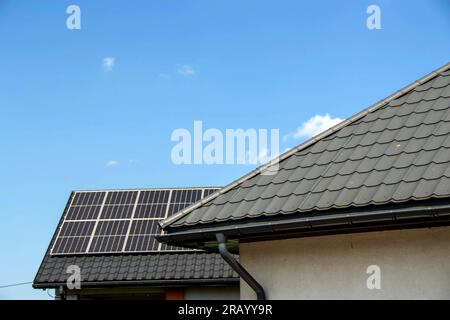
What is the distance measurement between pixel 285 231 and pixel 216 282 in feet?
33.2

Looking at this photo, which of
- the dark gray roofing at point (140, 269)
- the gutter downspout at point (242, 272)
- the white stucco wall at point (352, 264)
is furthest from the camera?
the dark gray roofing at point (140, 269)

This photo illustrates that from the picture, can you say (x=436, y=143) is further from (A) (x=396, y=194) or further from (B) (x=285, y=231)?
(B) (x=285, y=231)

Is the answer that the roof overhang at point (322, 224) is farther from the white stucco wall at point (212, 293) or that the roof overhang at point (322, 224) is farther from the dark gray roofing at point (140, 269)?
the white stucco wall at point (212, 293)

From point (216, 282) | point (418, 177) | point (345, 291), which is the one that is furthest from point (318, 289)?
point (216, 282)

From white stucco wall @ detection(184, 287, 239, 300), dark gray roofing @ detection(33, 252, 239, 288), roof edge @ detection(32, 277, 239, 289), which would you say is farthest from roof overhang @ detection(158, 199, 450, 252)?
white stucco wall @ detection(184, 287, 239, 300)

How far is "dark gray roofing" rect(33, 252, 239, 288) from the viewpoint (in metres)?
18.5

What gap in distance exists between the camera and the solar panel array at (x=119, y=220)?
2030 cm

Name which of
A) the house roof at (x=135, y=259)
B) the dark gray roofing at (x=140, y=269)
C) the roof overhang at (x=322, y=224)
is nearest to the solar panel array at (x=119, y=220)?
the house roof at (x=135, y=259)

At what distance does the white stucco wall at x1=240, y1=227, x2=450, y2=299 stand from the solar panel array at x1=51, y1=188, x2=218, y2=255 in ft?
37.6

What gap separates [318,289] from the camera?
27.4ft

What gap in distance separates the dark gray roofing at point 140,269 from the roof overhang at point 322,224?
9.19m
